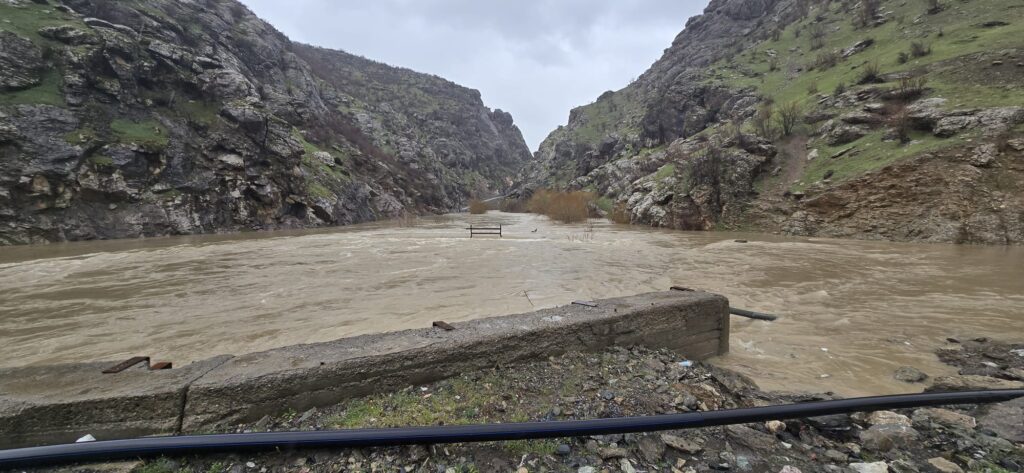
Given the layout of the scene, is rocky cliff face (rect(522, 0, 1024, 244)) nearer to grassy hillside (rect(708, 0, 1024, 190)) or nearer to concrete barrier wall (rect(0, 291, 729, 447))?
grassy hillside (rect(708, 0, 1024, 190))

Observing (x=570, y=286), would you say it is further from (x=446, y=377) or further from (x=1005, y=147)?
(x=1005, y=147)

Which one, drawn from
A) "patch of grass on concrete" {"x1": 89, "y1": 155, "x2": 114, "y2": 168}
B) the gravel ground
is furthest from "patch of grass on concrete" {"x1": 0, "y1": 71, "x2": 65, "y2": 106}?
the gravel ground

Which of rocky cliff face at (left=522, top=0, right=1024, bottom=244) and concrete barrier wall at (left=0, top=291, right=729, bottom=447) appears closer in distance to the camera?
concrete barrier wall at (left=0, top=291, right=729, bottom=447)

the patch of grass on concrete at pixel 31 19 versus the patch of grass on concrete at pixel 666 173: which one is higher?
the patch of grass on concrete at pixel 31 19

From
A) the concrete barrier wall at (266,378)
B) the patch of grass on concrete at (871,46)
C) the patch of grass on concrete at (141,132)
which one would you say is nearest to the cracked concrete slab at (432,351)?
the concrete barrier wall at (266,378)

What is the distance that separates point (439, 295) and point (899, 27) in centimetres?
5705

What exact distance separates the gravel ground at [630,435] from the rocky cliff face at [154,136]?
1261 inches

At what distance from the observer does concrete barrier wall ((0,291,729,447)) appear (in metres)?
2.78

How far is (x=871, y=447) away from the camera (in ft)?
8.92

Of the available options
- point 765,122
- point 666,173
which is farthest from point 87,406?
point 765,122

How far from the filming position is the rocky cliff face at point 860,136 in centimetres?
1841

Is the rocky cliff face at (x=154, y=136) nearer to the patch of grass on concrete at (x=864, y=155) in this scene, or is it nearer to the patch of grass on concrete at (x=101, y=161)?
the patch of grass on concrete at (x=101, y=161)

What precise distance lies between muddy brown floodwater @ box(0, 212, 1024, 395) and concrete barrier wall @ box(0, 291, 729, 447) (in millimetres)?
2715

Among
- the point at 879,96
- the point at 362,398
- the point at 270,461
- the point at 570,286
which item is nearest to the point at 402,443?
the point at 270,461
